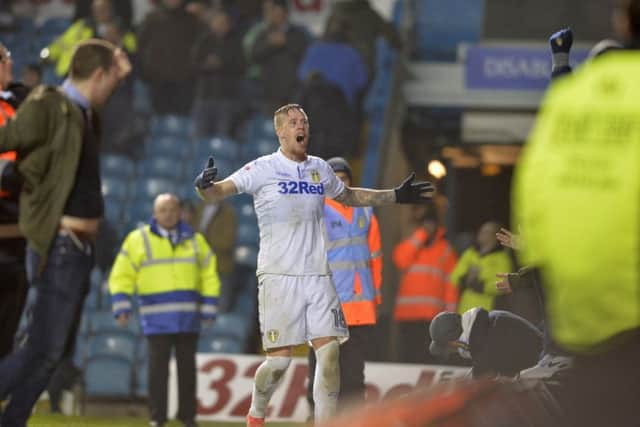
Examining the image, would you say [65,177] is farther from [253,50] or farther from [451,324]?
[253,50]

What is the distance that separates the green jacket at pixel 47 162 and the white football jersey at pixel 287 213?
196 cm

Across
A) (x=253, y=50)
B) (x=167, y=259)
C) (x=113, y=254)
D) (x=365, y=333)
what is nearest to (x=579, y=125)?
(x=365, y=333)

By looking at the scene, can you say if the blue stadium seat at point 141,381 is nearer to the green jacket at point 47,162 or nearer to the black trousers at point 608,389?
the green jacket at point 47,162

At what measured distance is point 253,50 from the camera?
1800 cm

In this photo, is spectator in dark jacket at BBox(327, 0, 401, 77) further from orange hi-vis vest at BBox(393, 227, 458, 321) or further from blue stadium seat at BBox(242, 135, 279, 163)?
orange hi-vis vest at BBox(393, 227, 458, 321)

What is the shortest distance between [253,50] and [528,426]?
1460cm

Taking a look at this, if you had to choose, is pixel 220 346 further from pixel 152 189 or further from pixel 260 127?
pixel 260 127

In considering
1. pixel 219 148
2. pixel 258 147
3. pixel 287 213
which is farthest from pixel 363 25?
pixel 287 213

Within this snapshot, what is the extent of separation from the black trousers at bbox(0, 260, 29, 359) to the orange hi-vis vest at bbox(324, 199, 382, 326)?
3603 millimetres

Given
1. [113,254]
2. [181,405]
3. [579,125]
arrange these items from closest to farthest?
[579,125]
[181,405]
[113,254]

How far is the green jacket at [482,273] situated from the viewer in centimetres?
1399

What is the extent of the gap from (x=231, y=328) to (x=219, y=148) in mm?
3042

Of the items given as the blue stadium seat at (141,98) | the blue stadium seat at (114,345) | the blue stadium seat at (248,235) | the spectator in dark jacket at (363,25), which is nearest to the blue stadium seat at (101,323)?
the blue stadium seat at (114,345)

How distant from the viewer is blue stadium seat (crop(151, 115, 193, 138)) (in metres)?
18.9
